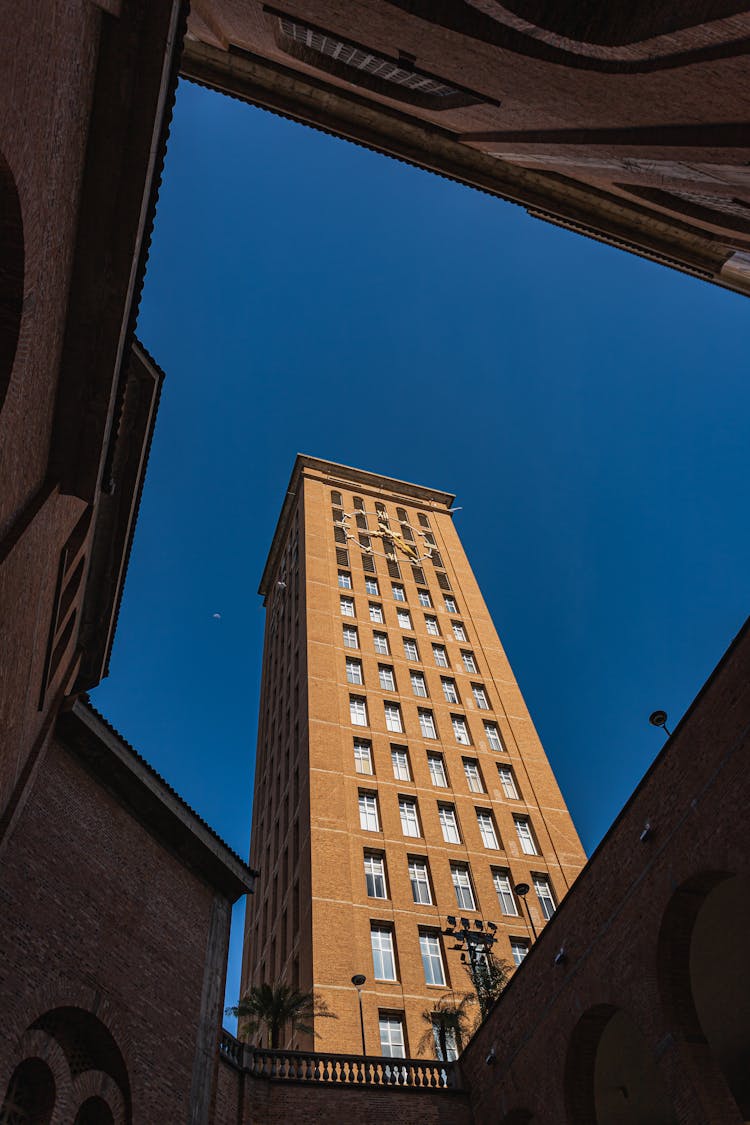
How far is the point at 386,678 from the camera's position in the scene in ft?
140

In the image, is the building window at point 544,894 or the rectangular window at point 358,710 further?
the rectangular window at point 358,710

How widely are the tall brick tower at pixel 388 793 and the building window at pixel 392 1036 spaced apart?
0.06 m

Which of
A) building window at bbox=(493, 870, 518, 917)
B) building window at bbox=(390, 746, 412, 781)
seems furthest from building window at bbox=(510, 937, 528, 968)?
building window at bbox=(390, 746, 412, 781)

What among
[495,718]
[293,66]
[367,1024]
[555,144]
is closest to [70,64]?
[555,144]

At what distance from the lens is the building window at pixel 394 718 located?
39197 mm

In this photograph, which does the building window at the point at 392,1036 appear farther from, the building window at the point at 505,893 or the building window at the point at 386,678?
the building window at the point at 386,678

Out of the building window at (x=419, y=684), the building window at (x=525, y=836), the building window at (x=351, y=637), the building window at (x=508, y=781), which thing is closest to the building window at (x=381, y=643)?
the building window at (x=351, y=637)

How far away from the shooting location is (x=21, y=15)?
627 cm

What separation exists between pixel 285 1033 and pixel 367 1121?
10771 mm

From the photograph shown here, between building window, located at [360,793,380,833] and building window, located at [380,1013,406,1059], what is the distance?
785cm

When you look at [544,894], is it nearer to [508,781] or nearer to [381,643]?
[508,781]

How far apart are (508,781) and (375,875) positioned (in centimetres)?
1017

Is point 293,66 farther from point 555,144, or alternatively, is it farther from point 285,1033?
point 285,1033

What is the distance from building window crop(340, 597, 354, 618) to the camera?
46341mm
